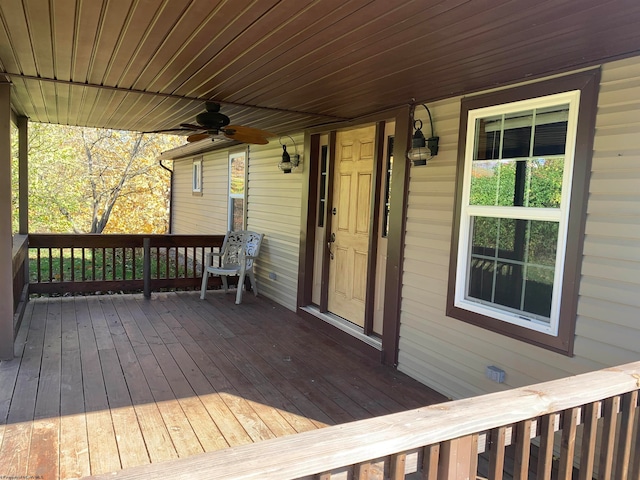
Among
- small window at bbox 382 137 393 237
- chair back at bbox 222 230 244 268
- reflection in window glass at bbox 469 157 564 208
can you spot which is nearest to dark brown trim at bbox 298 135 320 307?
small window at bbox 382 137 393 237

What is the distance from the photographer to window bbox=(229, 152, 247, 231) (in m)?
7.31

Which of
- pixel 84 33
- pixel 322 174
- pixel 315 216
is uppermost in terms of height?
pixel 84 33

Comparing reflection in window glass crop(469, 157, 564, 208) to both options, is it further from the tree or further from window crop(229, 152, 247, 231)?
the tree

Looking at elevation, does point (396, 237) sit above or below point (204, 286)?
above

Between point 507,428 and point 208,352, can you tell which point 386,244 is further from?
point 507,428

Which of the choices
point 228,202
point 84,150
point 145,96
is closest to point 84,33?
point 145,96

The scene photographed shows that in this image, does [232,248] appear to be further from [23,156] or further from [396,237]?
[396,237]

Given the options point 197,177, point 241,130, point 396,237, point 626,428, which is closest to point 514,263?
point 396,237

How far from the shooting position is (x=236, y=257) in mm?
6398

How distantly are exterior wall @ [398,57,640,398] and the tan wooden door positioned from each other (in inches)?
29.8

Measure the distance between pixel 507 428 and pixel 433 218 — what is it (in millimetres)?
2463

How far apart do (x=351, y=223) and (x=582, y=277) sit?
2428mm

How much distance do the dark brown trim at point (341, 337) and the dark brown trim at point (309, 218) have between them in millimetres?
308

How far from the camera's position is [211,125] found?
3.93 metres
